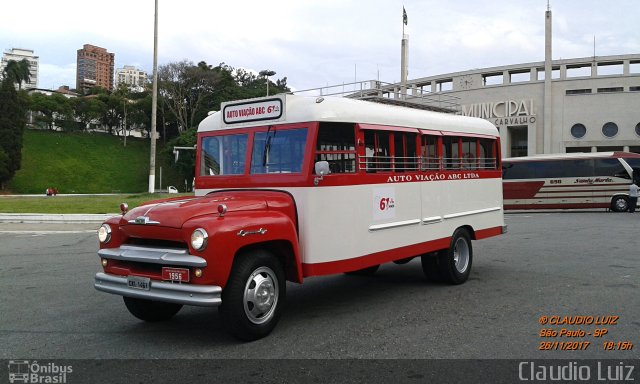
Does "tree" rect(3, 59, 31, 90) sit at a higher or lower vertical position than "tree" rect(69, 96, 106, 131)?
higher

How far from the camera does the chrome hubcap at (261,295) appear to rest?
521 cm

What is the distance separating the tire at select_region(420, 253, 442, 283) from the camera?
821cm

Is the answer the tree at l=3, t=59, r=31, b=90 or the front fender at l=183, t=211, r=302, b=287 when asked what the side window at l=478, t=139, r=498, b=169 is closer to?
the front fender at l=183, t=211, r=302, b=287

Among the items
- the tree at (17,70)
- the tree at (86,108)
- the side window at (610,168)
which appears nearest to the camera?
the side window at (610,168)

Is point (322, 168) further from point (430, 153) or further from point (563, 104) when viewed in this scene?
point (563, 104)

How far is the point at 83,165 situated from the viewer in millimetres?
62094

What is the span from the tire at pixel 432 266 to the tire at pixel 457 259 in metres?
0.05

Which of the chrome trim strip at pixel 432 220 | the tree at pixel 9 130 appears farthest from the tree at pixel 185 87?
the chrome trim strip at pixel 432 220

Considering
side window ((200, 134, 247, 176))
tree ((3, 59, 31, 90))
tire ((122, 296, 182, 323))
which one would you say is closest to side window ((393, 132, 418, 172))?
side window ((200, 134, 247, 176))

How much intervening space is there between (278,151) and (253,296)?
1.82 meters

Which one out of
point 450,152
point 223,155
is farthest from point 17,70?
point 450,152

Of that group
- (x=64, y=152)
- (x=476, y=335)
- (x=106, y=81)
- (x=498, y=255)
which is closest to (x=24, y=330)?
(x=476, y=335)
